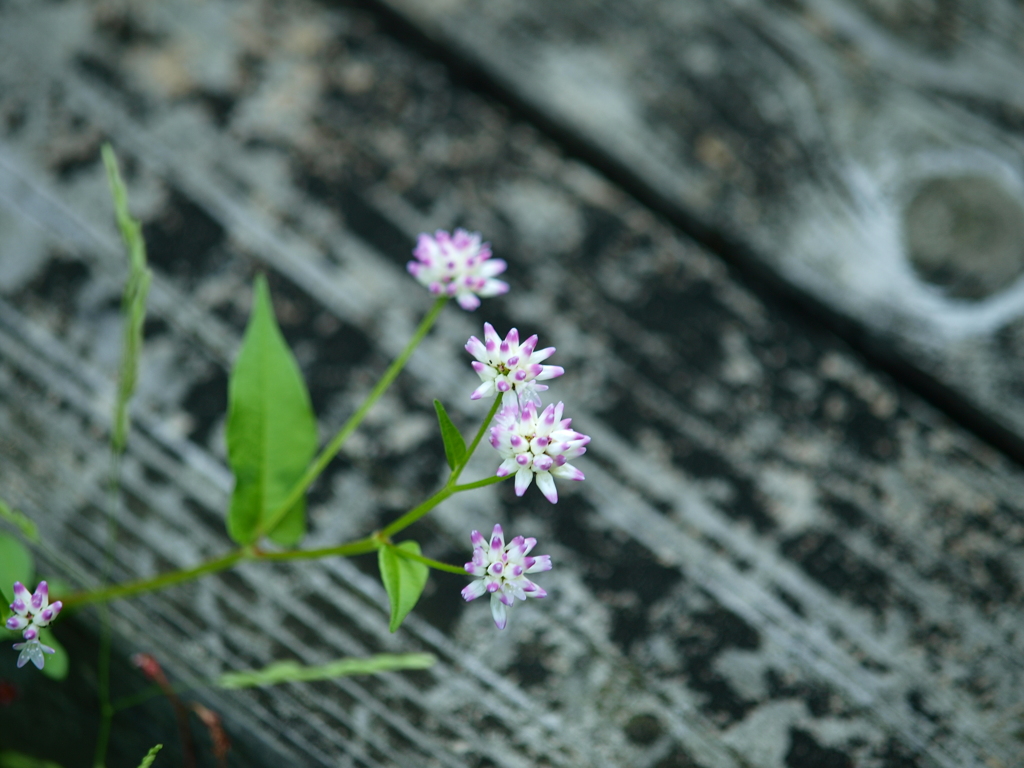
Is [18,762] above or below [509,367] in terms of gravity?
below

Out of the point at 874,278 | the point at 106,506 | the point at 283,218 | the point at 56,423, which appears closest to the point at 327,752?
the point at 106,506

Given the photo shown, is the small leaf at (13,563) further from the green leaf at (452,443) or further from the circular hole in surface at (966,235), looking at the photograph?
the circular hole in surface at (966,235)

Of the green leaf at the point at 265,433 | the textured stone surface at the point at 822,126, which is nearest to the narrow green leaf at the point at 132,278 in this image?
the green leaf at the point at 265,433

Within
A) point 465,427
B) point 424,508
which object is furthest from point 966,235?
point 424,508

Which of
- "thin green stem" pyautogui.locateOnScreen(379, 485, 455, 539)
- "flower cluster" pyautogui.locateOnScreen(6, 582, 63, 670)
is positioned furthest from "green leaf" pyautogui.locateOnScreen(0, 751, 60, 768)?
"thin green stem" pyautogui.locateOnScreen(379, 485, 455, 539)

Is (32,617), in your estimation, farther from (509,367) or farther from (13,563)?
(509,367)

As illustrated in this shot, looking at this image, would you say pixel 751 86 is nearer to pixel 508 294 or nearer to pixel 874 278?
pixel 874 278
